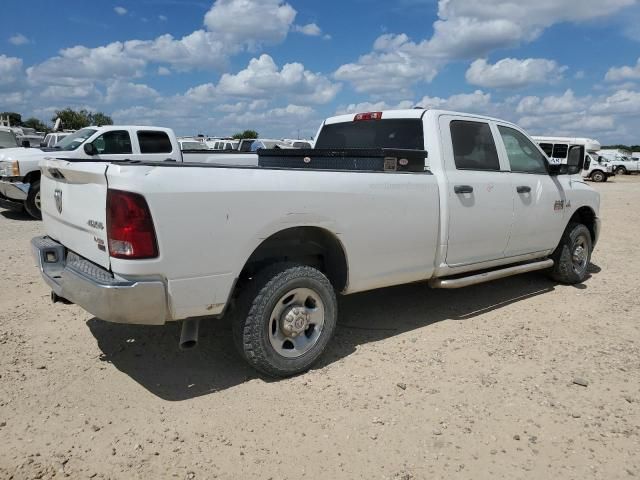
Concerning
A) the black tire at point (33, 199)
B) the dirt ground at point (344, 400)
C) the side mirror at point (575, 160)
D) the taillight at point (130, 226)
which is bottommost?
the dirt ground at point (344, 400)

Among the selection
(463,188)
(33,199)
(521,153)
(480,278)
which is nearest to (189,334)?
(463,188)

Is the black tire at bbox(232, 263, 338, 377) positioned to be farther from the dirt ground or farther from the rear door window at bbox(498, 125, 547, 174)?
the rear door window at bbox(498, 125, 547, 174)

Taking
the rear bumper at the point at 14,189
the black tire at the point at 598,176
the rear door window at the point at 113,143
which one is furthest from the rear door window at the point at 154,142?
the black tire at the point at 598,176

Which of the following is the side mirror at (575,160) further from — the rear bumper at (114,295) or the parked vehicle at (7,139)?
the parked vehicle at (7,139)

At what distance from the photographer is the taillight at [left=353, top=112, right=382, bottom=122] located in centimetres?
529

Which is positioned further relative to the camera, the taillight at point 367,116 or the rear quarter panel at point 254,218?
the taillight at point 367,116

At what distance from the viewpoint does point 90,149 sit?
427 inches

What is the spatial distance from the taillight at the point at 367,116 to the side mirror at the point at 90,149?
7231 mm

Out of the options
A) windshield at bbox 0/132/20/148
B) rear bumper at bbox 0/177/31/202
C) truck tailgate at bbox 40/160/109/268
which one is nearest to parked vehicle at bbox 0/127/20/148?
windshield at bbox 0/132/20/148

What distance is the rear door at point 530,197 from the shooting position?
5355 millimetres

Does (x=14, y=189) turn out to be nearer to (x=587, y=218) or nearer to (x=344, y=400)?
(x=344, y=400)

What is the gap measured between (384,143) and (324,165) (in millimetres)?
732

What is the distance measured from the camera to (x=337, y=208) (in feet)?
12.3

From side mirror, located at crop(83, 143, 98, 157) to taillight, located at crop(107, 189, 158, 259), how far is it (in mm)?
8642
